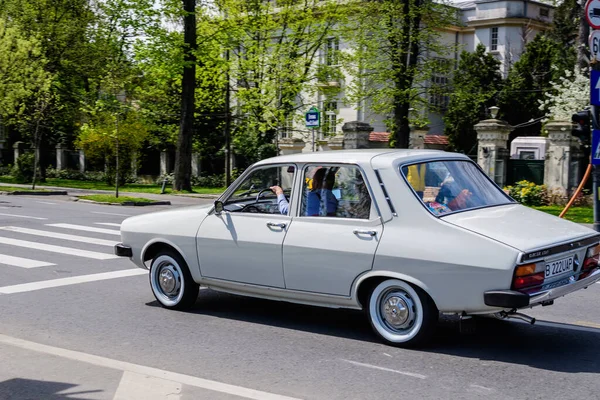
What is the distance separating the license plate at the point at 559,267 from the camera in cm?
614

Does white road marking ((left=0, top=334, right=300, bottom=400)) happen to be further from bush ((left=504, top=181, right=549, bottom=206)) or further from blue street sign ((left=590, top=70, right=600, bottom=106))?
bush ((left=504, top=181, right=549, bottom=206))

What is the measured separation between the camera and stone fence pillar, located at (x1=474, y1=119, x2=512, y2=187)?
30.0 m

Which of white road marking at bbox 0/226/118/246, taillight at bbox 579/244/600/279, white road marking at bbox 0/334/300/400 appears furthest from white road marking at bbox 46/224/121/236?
taillight at bbox 579/244/600/279

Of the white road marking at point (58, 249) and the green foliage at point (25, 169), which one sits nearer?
the white road marking at point (58, 249)

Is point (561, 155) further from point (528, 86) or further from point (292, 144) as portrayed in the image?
point (528, 86)

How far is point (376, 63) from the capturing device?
32500 millimetres

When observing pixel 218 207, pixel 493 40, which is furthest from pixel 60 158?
pixel 218 207

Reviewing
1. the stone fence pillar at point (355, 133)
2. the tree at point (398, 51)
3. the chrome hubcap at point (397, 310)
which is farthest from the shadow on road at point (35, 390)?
the stone fence pillar at point (355, 133)

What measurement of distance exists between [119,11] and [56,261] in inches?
893

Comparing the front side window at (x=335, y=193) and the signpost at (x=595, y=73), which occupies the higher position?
the signpost at (x=595, y=73)

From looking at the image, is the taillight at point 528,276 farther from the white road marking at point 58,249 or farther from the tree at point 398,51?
the tree at point 398,51

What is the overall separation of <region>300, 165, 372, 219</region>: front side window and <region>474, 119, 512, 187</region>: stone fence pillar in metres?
23.7

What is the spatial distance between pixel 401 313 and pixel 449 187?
123 cm

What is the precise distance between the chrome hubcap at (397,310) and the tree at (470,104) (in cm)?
4495
